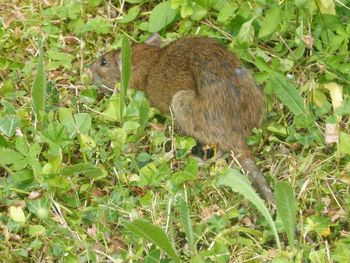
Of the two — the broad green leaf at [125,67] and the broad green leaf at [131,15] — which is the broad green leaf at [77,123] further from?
the broad green leaf at [131,15]

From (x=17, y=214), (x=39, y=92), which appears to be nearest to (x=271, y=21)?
(x=39, y=92)

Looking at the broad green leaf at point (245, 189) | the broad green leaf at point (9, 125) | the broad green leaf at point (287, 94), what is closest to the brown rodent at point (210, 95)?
the broad green leaf at point (287, 94)

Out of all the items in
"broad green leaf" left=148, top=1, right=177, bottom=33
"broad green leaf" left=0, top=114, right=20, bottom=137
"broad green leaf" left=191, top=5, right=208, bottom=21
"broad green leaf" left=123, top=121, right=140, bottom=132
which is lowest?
"broad green leaf" left=0, top=114, right=20, bottom=137

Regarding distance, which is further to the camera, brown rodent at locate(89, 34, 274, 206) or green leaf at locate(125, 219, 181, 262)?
brown rodent at locate(89, 34, 274, 206)

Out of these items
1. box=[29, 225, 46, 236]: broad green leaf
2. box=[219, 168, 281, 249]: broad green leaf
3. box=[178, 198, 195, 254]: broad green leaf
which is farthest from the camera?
box=[29, 225, 46, 236]: broad green leaf

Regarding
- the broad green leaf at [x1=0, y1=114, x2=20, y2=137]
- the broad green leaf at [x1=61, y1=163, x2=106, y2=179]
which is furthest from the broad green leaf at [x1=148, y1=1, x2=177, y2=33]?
the broad green leaf at [x1=61, y1=163, x2=106, y2=179]

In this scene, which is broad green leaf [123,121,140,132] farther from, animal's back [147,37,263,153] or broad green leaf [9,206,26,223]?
broad green leaf [9,206,26,223]
